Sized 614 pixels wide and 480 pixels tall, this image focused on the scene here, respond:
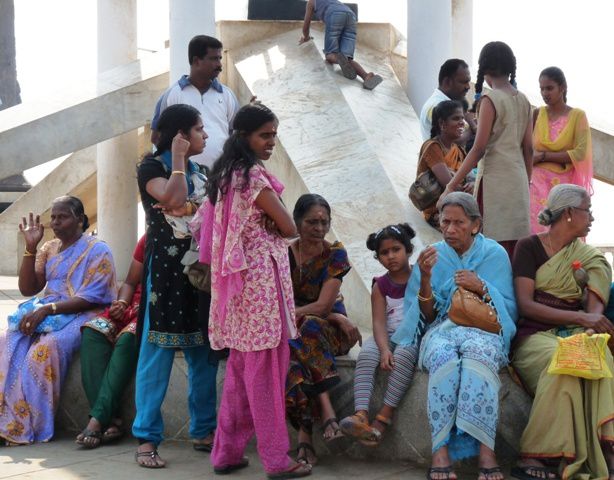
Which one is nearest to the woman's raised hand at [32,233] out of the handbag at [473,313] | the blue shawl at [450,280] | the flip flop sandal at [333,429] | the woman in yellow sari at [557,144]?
the flip flop sandal at [333,429]

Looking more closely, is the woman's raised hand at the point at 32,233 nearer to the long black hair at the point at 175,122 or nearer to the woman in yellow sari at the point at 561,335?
the long black hair at the point at 175,122

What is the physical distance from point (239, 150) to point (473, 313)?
133cm

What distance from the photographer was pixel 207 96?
7434 millimetres

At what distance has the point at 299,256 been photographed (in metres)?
5.80

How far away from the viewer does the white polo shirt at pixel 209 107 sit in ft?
24.1

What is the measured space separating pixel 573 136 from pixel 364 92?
269 cm

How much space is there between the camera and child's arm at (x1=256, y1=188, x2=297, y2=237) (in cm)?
509

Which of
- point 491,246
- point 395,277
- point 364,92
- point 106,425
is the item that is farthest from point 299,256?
point 364,92

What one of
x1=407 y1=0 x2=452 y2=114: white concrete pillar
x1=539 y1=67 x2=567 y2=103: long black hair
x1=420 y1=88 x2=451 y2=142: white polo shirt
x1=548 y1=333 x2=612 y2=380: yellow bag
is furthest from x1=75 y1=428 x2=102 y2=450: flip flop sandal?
x1=407 y1=0 x2=452 y2=114: white concrete pillar

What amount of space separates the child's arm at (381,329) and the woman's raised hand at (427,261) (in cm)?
36

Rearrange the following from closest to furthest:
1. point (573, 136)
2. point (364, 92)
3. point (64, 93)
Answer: point (573, 136) < point (364, 92) < point (64, 93)

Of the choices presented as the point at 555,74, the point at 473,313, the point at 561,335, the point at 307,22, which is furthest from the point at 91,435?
the point at 307,22

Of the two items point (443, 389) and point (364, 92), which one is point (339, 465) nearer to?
point (443, 389)

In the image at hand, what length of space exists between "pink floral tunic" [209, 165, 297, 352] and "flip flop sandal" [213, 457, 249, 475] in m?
0.60
